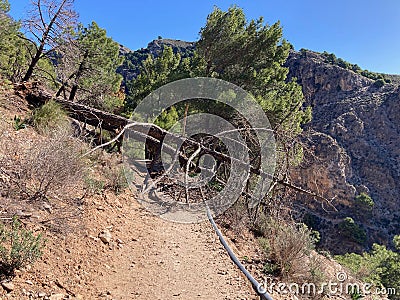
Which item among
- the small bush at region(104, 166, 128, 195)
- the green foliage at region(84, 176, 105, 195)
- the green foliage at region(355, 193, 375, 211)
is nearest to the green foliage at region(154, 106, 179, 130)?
the small bush at region(104, 166, 128, 195)

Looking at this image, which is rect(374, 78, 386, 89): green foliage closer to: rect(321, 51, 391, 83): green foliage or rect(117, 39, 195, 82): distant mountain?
rect(321, 51, 391, 83): green foliage

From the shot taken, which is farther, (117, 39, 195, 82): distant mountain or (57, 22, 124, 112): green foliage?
(117, 39, 195, 82): distant mountain

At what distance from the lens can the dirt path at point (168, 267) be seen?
2441 millimetres

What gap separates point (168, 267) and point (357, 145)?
40122 mm

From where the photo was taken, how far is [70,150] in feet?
10.5

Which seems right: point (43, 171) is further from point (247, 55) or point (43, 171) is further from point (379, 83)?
point (379, 83)

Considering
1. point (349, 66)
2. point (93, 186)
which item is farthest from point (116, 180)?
point (349, 66)

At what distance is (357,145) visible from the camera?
123 ft

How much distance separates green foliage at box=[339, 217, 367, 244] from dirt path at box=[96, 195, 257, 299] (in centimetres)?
2841

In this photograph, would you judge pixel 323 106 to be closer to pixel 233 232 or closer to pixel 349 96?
pixel 349 96

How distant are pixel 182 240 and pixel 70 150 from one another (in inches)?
68.9

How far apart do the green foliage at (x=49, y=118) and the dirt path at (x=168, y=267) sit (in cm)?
213

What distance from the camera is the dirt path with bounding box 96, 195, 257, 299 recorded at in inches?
96.1

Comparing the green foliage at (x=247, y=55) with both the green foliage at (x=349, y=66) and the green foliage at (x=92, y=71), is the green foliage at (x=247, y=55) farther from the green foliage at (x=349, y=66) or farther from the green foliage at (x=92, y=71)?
the green foliage at (x=349, y=66)
